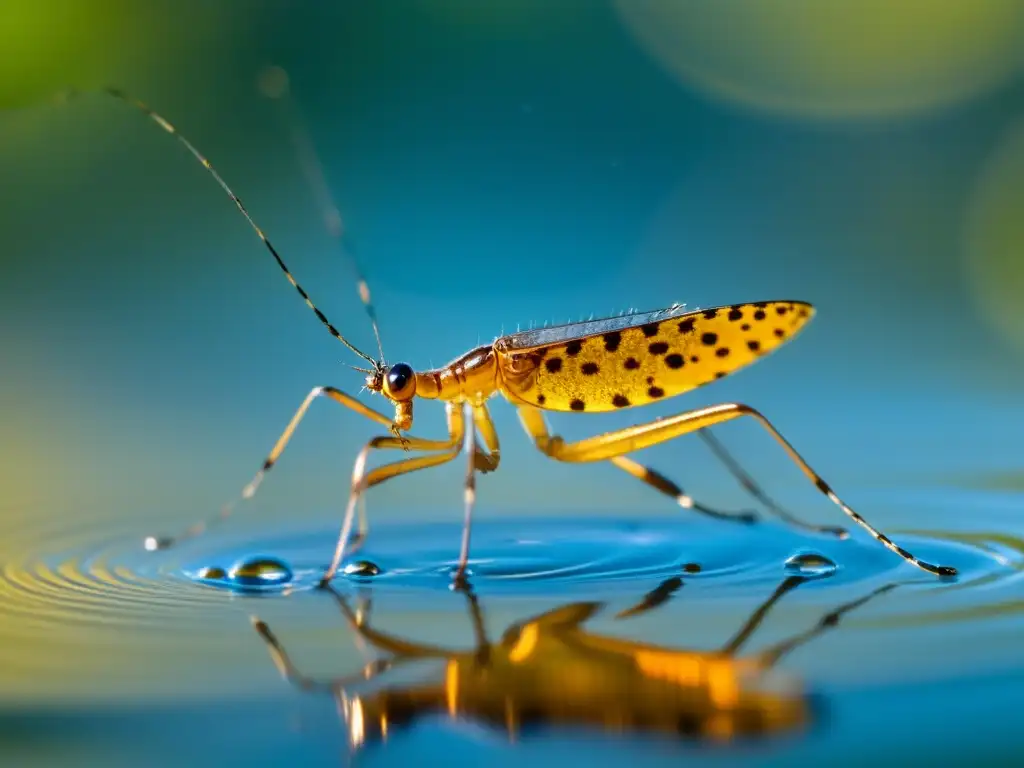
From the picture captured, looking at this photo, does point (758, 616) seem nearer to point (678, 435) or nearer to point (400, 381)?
point (678, 435)

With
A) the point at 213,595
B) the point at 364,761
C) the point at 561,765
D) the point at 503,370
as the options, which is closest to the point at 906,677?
the point at 561,765

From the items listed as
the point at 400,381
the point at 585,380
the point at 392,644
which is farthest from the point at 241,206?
the point at 392,644

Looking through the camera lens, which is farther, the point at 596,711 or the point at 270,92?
the point at 270,92

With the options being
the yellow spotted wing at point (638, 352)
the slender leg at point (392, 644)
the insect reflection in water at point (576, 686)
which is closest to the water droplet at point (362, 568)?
the slender leg at point (392, 644)

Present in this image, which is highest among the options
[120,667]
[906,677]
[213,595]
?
[213,595]

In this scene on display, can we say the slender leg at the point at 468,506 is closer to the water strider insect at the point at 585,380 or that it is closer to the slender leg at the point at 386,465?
the water strider insect at the point at 585,380

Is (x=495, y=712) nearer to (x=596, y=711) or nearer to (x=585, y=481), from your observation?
(x=596, y=711)
